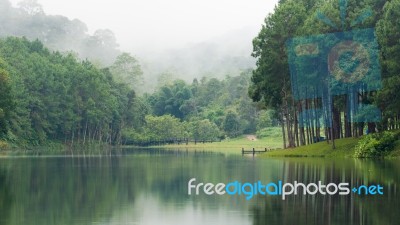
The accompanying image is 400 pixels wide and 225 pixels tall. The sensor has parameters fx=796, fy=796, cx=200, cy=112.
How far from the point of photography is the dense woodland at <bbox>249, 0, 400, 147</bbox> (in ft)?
191

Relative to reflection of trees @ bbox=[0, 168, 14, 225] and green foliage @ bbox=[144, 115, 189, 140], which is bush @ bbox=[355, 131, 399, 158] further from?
green foliage @ bbox=[144, 115, 189, 140]

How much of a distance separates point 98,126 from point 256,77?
6499 cm

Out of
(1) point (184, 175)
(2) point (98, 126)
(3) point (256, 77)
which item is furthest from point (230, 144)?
(1) point (184, 175)

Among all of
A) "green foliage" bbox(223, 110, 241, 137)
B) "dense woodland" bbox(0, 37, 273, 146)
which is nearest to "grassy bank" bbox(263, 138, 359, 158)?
"dense woodland" bbox(0, 37, 273, 146)

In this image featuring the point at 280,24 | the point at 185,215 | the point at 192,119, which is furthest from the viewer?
the point at 192,119

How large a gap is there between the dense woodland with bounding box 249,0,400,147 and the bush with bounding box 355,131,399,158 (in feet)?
3.15

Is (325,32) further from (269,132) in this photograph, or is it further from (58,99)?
(269,132)

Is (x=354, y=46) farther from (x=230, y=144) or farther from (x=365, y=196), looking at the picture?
(x=230, y=144)

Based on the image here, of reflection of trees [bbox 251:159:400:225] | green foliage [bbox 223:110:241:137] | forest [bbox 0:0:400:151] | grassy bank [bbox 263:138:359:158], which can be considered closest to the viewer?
reflection of trees [bbox 251:159:400:225]

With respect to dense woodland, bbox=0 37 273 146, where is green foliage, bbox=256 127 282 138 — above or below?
below

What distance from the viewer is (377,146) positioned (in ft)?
200

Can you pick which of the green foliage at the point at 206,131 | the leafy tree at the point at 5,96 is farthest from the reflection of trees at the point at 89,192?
the green foliage at the point at 206,131

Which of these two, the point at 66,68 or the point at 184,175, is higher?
the point at 66,68

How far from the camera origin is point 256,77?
75500mm
